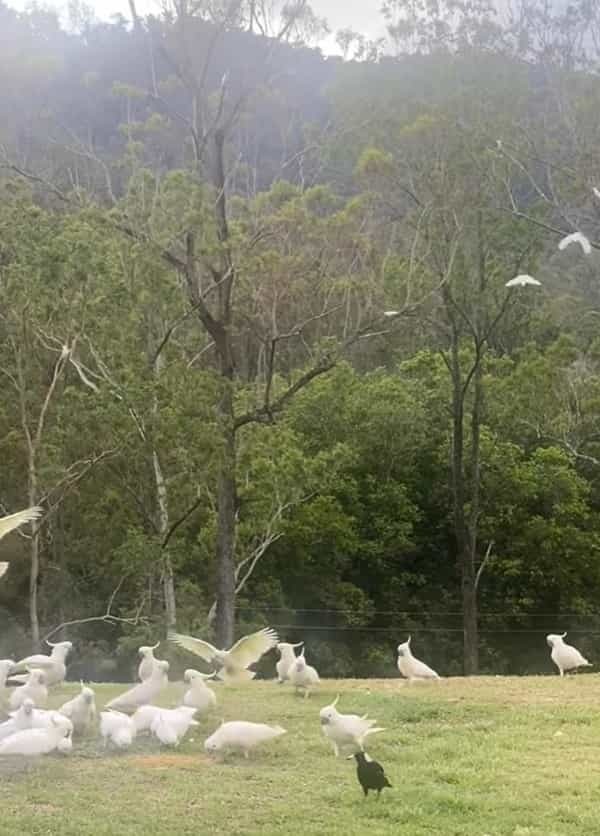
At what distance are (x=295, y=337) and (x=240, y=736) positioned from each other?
14480 millimetres

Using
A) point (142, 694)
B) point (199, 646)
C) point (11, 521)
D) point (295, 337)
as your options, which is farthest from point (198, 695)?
point (295, 337)

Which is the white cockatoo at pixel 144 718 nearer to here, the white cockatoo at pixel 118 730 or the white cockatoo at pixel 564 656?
the white cockatoo at pixel 118 730

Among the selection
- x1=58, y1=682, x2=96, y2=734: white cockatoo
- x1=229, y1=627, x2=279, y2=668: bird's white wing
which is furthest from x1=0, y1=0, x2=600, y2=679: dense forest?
x1=58, y1=682, x2=96, y2=734: white cockatoo

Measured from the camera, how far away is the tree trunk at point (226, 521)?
54.1 feet

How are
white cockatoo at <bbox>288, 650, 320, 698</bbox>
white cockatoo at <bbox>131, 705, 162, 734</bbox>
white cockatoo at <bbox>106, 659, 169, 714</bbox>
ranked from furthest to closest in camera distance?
white cockatoo at <bbox>288, 650, 320, 698</bbox>, white cockatoo at <bbox>106, 659, 169, 714</bbox>, white cockatoo at <bbox>131, 705, 162, 734</bbox>

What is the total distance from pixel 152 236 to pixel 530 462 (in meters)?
12.0

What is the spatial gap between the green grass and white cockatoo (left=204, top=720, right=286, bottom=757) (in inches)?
4.4

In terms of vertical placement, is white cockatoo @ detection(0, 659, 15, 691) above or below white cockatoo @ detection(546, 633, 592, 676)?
above

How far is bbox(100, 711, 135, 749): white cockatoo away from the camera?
22.6 feet

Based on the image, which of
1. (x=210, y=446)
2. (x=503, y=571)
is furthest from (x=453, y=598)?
(x=210, y=446)

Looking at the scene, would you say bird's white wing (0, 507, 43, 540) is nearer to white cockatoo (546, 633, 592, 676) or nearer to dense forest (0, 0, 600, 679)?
white cockatoo (546, 633, 592, 676)

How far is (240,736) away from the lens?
22.4 feet

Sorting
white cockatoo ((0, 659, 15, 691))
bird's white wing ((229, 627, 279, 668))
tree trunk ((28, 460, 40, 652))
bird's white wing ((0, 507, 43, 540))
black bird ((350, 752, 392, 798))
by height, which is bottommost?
tree trunk ((28, 460, 40, 652))

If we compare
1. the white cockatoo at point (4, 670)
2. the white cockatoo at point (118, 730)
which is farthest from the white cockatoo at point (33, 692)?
the white cockatoo at point (118, 730)
